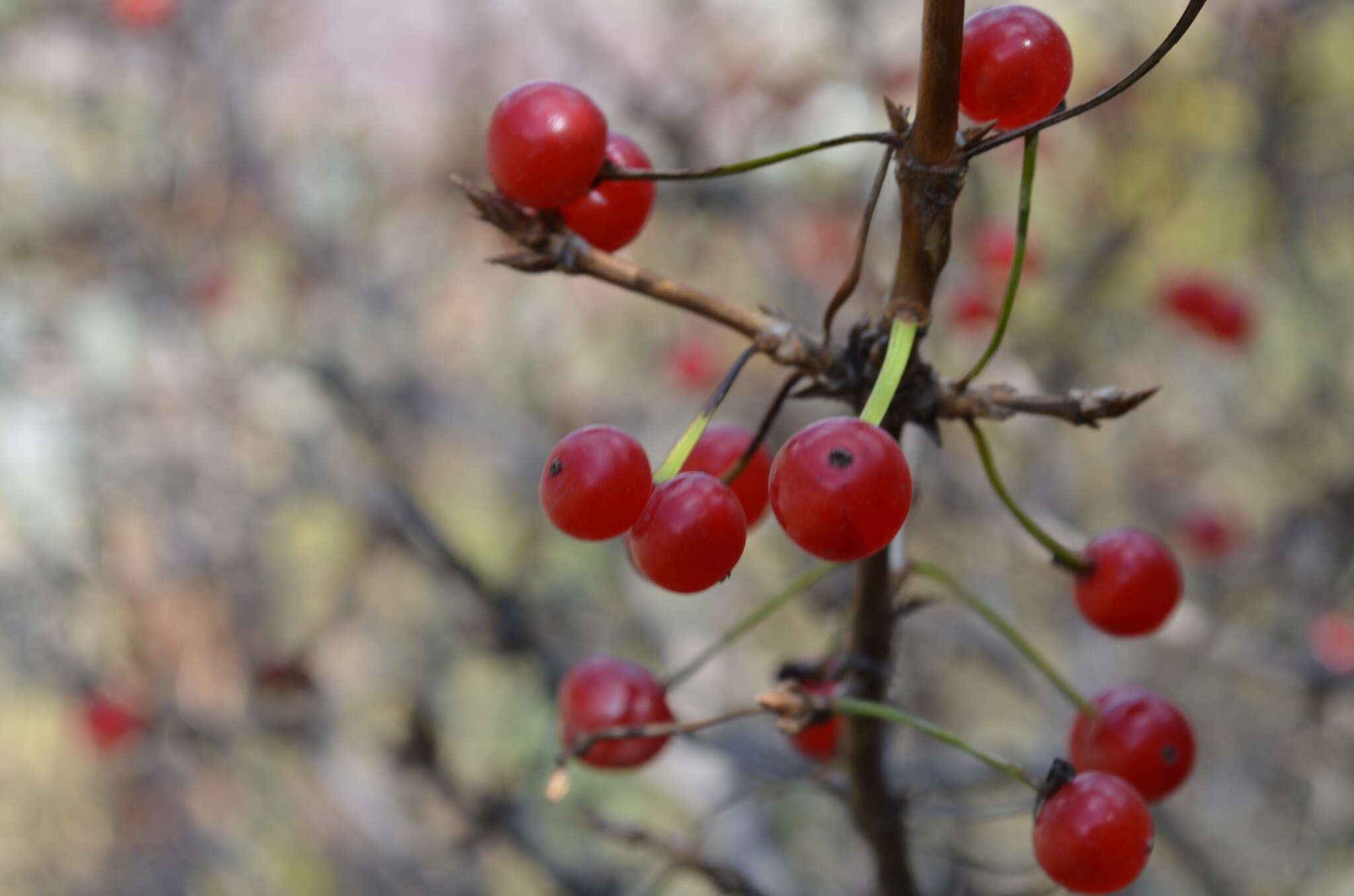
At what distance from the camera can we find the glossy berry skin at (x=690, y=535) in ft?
3.28

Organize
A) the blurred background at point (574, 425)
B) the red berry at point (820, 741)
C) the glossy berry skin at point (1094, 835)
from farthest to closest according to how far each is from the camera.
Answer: the blurred background at point (574, 425) < the red berry at point (820, 741) < the glossy berry skin at point (1094, 835)

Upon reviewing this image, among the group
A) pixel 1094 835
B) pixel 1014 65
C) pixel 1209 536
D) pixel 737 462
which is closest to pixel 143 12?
pixel 737 462

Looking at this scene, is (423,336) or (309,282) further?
(423,336)

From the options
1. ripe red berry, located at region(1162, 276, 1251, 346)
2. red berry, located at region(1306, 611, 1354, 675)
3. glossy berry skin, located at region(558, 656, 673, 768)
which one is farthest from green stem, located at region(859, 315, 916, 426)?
ripe red berry, located at region(1162, 276, 1251, 346)

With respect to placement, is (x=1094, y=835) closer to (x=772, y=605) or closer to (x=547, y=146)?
(x=772, y=605)

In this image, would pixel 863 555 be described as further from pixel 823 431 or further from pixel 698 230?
pixel 698 230

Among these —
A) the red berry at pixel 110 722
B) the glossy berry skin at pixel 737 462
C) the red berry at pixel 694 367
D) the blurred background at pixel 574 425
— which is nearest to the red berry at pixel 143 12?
the blurred background at pixel 574 425

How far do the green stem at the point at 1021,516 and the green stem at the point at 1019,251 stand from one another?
2.5 inches

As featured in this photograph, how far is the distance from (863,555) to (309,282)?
5044mm

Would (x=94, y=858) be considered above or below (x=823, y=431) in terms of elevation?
above

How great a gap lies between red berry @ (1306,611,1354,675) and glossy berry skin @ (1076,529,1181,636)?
2.11 meters

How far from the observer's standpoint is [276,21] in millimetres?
5445

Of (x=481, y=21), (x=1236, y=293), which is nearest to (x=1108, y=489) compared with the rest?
(x=1236, y=293)

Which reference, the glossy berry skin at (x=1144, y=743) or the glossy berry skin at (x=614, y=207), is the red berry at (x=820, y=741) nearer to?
the glossy berry skin at (x=1144, y=743)
